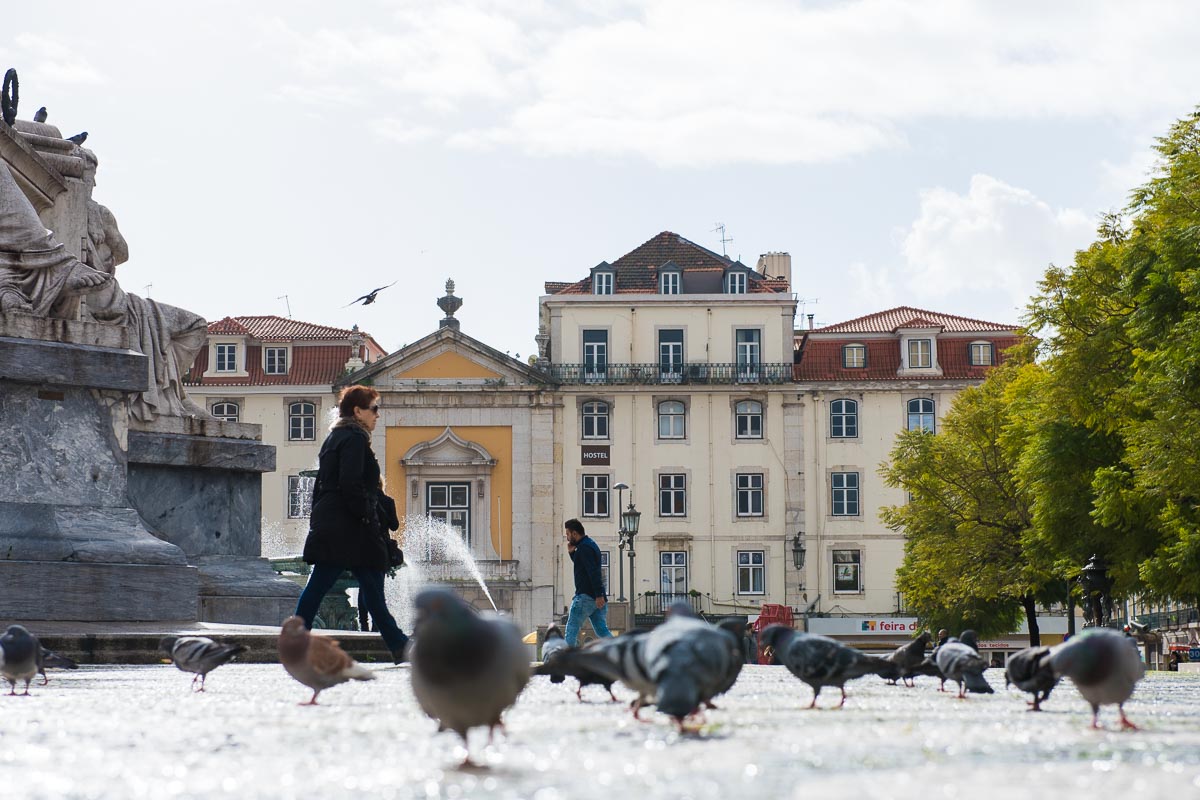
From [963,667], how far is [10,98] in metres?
9.87

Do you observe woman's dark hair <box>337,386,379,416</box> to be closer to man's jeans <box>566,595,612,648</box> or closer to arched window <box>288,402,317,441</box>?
man's jeans <box>566,595,612,648</box>

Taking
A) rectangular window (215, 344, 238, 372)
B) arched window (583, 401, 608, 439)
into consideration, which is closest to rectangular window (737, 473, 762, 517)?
arched window (583, 401, 608, 439)

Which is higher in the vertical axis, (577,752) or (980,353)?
(980,353)

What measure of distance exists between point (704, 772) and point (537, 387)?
55.0 m

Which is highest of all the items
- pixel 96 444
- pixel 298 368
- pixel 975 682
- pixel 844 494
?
pixel 298 368

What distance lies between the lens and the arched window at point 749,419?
60125 millimetres

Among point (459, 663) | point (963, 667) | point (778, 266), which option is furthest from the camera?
point (778, 266)

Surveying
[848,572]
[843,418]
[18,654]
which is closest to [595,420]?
[843,418]

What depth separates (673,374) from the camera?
198ft

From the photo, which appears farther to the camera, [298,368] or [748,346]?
[298,368]

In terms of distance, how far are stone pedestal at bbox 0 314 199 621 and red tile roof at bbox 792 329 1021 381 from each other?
47.9 m

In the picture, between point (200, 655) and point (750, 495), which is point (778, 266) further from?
point (200, 655)

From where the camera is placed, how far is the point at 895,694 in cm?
1027

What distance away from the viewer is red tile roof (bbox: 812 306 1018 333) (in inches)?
2419
